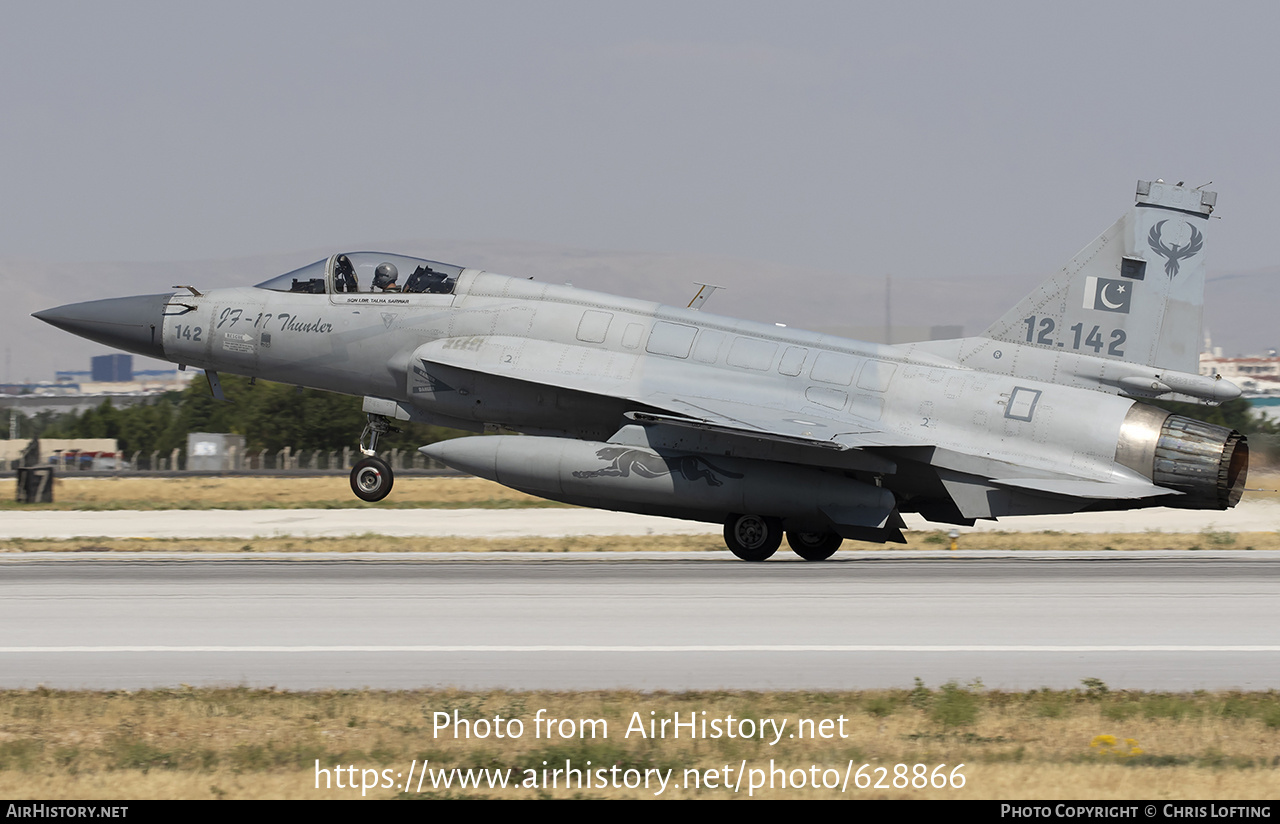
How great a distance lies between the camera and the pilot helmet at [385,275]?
18922 millimetres

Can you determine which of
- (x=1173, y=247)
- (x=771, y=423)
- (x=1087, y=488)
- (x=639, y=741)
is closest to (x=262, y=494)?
(x=771, y=423)

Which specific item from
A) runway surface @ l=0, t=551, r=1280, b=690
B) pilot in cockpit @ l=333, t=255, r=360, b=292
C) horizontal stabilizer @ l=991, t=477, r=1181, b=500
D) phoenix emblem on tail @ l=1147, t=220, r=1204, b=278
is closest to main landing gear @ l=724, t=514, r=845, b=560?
runway surface @ l=0, t=551, r=1280, b=690

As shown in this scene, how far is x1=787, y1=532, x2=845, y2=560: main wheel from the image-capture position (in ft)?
57.6

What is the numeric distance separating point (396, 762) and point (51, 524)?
76.3 ft

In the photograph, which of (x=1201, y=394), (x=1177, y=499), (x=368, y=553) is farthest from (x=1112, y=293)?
(x=368, y=553)

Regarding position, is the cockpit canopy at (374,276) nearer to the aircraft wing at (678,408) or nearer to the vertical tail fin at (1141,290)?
the aircraft wing at (678,408)

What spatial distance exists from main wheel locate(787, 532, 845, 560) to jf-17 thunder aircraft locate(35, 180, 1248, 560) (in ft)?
0.10

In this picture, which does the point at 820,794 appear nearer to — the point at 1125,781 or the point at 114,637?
the point at 1125,781

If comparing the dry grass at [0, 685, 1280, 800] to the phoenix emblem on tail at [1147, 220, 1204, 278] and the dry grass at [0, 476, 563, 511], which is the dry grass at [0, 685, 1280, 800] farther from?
the dry grass at [0, 476, 563, 511]

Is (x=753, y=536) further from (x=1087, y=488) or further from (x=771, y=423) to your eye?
(x=1087, y=488)

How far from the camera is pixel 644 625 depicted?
38.0ft

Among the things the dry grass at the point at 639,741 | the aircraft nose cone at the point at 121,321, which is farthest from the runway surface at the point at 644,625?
the aircraft nose cone at the point at 121,321

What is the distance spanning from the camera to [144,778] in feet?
22.4

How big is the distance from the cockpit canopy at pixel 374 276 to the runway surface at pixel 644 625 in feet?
14.2
